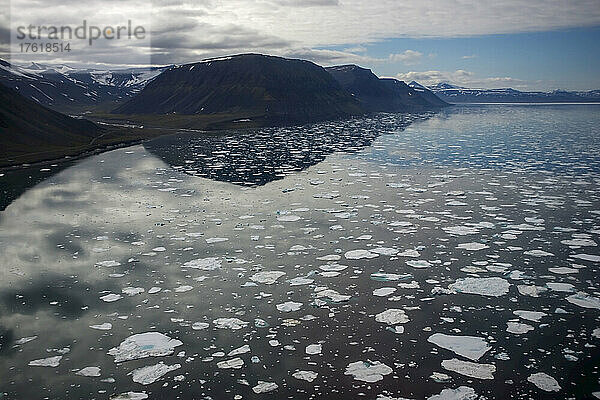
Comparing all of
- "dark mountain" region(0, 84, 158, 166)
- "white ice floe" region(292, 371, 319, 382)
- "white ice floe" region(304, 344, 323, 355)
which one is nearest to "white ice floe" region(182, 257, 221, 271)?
"white ice floe" region(304, 344, 323, 355)

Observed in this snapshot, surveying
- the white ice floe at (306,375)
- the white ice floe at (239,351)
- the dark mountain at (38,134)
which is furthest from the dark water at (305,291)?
the dark mountain at (38,134)

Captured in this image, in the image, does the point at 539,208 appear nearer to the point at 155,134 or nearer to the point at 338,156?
the point at 338,156

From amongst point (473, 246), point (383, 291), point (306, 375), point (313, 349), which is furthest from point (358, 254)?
point (306, 375)

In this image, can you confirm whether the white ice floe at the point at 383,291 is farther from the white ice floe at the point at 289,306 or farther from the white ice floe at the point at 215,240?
the white ice floe at the point at 215,240

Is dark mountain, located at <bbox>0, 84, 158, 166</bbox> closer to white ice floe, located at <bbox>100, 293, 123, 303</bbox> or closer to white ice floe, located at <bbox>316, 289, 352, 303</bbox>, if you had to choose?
white ice floe, located at <bbox>100, 293, 123, 303</bbox>

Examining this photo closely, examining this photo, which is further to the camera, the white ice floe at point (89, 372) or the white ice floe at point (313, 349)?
the white ice floe at point (313, 349)

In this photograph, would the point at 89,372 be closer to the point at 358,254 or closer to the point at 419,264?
the point at 358,254

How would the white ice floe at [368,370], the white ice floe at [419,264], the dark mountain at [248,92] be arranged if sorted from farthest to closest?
the dark mountain at [248,92] → the white ice floe at [419,264] → the white ice floe at [368,370]
